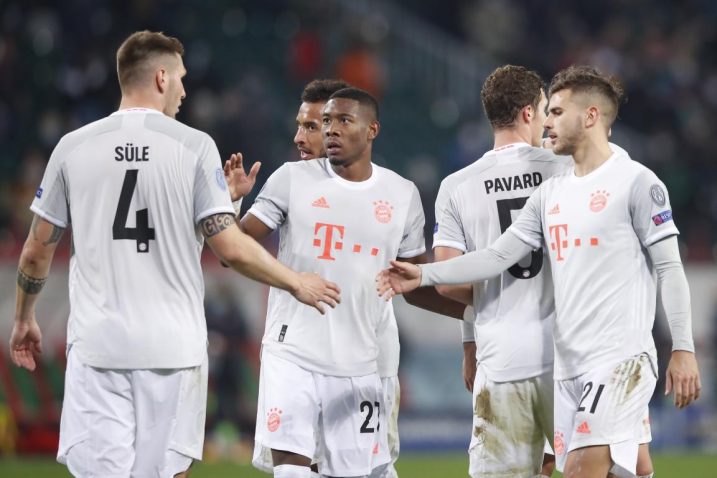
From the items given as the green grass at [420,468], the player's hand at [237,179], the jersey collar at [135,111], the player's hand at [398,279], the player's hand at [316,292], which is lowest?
the green grass at [420,468]

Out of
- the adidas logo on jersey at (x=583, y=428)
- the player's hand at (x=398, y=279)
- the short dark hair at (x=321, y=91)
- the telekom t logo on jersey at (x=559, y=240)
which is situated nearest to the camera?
the adidas logo on jersey at (x=583, y=428)

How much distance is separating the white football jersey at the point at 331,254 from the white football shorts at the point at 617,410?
1.35m

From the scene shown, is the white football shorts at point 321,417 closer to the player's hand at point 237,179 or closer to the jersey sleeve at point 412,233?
the jersey sleeve at point 412,233

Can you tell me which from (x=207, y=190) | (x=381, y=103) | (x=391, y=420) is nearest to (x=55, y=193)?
(x=207, y=190)

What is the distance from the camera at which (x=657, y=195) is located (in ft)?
19.1

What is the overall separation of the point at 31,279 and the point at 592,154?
2.95m

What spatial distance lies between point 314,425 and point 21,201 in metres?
9.62

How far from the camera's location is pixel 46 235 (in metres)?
5.85

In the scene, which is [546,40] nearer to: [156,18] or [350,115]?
[156,18]

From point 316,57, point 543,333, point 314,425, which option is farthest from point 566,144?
point 316,57

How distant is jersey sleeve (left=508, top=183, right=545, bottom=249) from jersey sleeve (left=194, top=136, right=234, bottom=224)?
157cm

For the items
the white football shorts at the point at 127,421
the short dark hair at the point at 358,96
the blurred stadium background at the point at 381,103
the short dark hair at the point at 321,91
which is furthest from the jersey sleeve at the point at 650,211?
the blurred stadium background at the point at 381,103

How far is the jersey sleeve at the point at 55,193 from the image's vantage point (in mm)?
5789

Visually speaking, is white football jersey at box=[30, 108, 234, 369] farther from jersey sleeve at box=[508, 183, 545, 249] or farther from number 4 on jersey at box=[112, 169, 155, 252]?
jersey sleeve at box=[508, 183, 545, 249]
